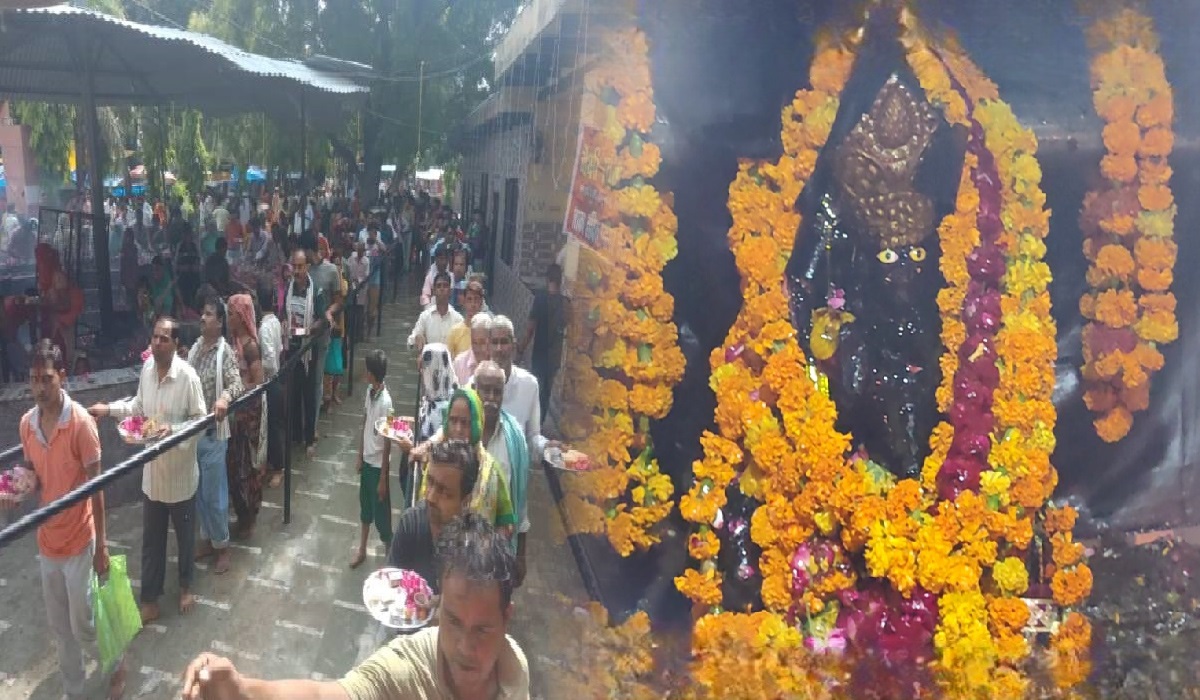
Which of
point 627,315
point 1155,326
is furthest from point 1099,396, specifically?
point 627,315

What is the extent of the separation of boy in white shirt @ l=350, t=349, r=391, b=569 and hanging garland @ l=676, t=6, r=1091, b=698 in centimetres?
211

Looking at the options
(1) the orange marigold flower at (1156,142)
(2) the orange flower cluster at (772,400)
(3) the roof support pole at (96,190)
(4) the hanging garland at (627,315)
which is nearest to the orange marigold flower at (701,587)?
(2) the orange flower cluster at (772,400)

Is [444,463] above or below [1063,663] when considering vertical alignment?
above

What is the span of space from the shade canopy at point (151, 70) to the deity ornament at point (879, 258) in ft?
17.5

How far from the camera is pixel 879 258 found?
3.80m

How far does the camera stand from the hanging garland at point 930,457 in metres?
3.74

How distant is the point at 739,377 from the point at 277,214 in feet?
45.6

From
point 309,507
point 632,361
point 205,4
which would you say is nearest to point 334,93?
point 309,507

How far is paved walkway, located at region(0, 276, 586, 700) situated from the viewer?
412 centimetres

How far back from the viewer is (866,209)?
3.76m

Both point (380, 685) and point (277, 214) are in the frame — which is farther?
point (277, 214)

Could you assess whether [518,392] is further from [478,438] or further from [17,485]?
[17,485]

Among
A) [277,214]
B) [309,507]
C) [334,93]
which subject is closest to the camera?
[309,507]

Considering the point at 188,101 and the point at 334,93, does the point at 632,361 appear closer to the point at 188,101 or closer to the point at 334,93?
the point at 334,93
